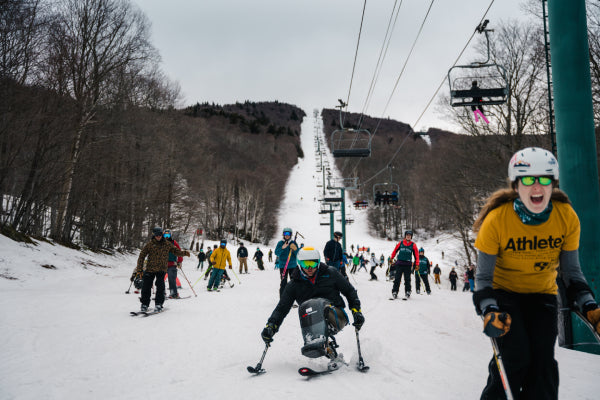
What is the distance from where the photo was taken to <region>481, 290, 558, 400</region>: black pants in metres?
2.30

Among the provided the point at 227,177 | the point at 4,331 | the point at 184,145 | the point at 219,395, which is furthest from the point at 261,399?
the point at 227,177

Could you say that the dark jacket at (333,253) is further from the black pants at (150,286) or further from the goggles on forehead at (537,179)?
the goggles on forehead at (537,179)

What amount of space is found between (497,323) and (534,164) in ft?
3.62

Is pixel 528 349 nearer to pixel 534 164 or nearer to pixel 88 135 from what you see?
pixel 534 164

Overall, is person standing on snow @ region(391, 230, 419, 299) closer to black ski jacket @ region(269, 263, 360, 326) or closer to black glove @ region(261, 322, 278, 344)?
black ski jacket @ region(269, 263, 360, 326)

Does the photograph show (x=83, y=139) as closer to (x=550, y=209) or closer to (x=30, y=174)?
(x=30, y=174)

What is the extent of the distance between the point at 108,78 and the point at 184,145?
10.3 m

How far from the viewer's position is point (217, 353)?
5.17 meters

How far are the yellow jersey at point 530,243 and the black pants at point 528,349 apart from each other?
107mm

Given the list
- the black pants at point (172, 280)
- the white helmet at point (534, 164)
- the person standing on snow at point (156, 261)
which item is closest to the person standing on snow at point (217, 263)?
the black pants at point (172, 280)

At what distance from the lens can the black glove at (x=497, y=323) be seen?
2.22m

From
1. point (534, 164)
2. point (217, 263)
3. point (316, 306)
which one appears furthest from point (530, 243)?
point (217, 263)

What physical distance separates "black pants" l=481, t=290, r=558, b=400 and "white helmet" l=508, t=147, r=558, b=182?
0.84m

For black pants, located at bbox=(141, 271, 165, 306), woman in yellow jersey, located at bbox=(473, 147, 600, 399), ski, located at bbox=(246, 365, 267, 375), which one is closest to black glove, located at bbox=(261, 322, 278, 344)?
ski, located at bbox=(246, 365, 267, 375)
